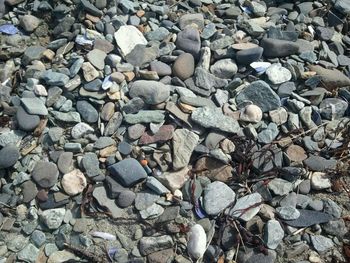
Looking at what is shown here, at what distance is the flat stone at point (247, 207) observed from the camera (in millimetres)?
2166

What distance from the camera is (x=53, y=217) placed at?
216 cm

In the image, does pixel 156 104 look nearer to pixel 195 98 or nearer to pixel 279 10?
pixel 195 98

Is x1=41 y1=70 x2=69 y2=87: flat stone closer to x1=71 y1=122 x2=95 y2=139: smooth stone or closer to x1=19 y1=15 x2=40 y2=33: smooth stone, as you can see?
x1=71 y1=122 x2=95 y2=139: smooth stone

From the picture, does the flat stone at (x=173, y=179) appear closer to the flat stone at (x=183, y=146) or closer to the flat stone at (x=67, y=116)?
the flat stone at (x=183, y=146)

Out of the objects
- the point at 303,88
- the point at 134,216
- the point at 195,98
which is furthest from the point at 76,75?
the point at 303,88

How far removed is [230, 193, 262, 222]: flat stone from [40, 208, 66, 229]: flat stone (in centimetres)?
82

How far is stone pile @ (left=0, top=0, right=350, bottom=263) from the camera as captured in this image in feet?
7.06

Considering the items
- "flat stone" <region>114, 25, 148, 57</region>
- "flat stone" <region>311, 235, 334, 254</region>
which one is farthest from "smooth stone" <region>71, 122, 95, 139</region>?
"flat stone" <region>311, 235, 334, 254</region>

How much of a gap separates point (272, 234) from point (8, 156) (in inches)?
52.2

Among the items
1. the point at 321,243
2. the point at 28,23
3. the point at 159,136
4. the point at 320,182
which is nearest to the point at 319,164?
the point at 320,182

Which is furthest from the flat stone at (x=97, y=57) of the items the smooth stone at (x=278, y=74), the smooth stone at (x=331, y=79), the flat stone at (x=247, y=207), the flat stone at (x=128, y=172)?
the smooth stone at (x=331, y=79)

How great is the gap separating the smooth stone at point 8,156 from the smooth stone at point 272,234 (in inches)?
49.7

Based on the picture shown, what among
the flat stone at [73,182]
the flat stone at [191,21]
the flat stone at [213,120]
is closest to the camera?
the flat stone at [73,182]

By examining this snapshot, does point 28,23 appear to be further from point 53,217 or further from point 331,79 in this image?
point 331,79
